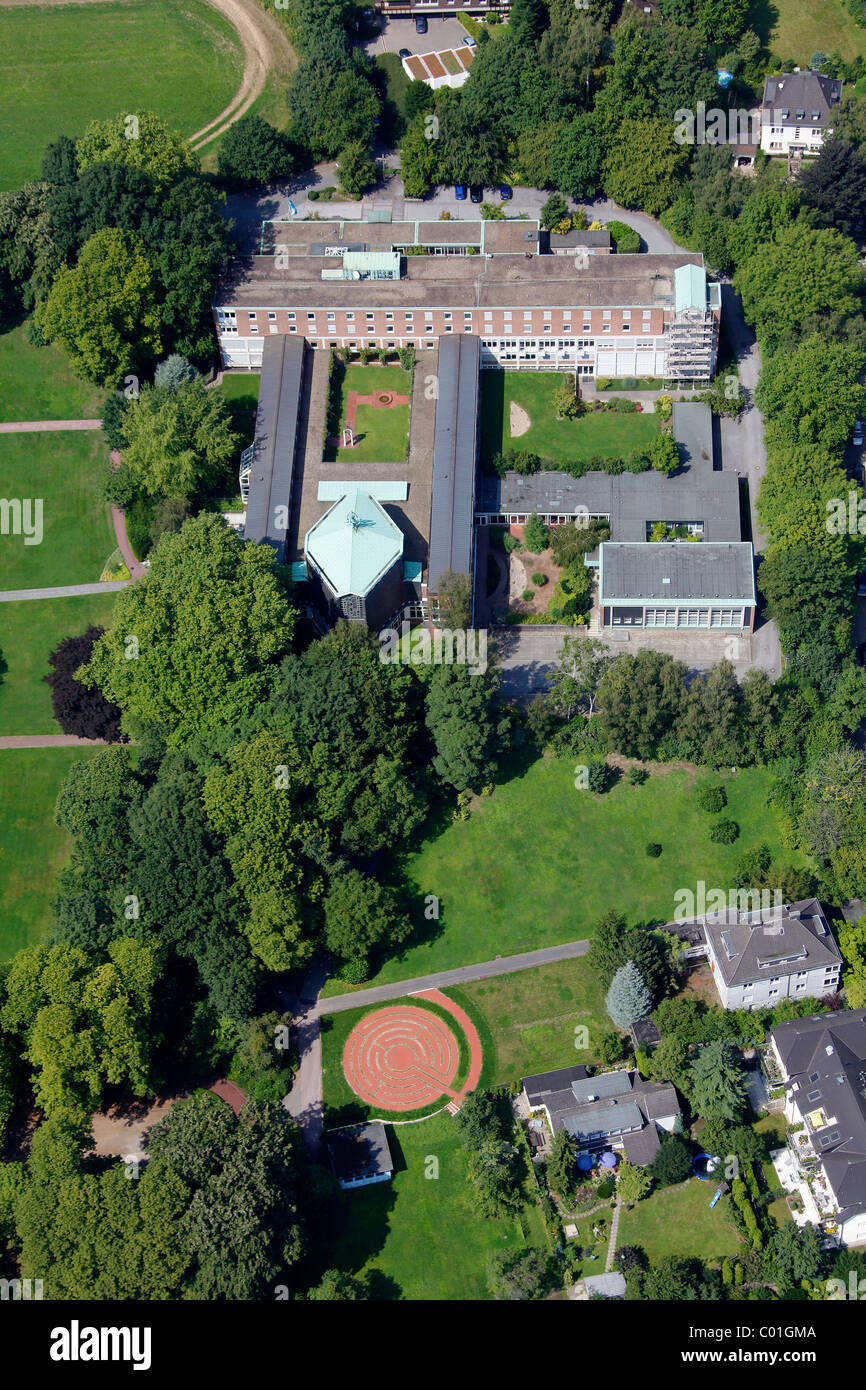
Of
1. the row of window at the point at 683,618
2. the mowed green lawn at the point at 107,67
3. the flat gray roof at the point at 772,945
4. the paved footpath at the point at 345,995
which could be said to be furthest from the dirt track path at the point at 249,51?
the flat gray roof at the point at 772,945

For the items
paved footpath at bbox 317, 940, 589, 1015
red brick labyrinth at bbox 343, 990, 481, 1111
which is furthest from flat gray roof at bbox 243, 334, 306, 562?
red brick labyrinth at bbox 343, 990, 481, 1111

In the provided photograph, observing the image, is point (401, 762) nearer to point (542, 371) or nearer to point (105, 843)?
point (105, 843)

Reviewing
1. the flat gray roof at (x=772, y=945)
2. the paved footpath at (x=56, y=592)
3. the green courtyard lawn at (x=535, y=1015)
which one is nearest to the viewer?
the flat gray roof at (x=772, y=945)

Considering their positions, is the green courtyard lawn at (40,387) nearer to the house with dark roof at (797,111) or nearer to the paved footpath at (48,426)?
the paved footpath at (48,426)

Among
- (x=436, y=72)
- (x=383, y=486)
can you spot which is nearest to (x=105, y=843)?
(x=383, y=486)

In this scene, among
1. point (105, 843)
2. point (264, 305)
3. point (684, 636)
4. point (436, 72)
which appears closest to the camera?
point (105, 843)
